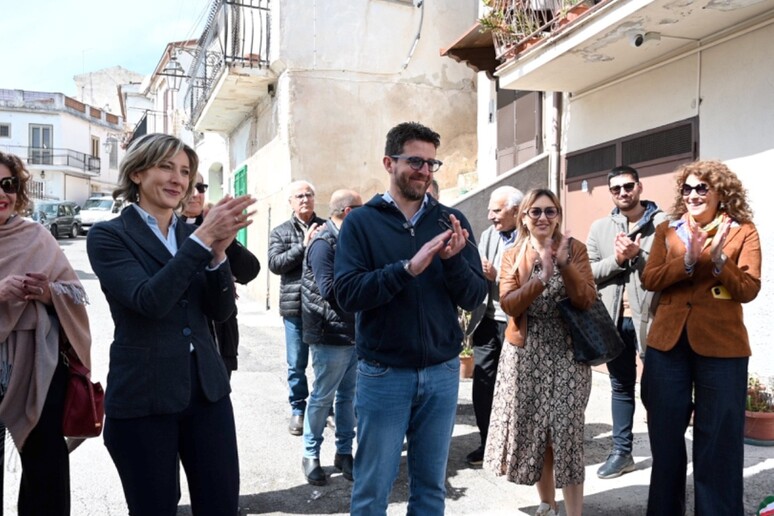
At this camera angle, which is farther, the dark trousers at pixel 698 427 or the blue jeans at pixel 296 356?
the blue jeans at pixel 296 356

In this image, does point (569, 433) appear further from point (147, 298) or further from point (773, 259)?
point (773, 259)

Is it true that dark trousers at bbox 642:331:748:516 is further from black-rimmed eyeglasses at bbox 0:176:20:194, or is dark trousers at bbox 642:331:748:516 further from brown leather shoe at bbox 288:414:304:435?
black-rimmed eyeglasses at bbox 0:176:20:194

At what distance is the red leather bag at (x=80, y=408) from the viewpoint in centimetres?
282

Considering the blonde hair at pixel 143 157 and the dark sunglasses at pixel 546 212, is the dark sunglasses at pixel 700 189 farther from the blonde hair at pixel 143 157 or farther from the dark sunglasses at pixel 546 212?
the blonde hair at pixel 143 157

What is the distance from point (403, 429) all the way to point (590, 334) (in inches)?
48.5

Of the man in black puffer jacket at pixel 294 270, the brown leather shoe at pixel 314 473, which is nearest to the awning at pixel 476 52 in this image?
the man in black puffer jacket at pixel 294 270

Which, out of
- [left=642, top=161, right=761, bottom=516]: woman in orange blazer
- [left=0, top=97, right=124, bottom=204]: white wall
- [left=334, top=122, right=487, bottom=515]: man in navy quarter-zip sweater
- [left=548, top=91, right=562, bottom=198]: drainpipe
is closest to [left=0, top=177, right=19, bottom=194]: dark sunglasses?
[left=334, top=122, right=487, bottom=515]: man in navy quarter-zip sweater

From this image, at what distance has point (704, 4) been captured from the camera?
5227 millimetres

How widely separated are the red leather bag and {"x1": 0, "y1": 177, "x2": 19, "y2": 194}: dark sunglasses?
32.5 inches

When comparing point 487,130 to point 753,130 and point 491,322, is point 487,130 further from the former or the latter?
point 491,322

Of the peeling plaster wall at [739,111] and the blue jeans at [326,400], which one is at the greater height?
the peeling plaster wall at [739,111]

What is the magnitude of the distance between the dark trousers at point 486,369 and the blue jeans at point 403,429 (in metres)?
1.80

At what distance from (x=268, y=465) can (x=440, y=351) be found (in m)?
2.44

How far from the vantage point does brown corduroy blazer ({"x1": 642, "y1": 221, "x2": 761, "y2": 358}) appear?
10.5ft
